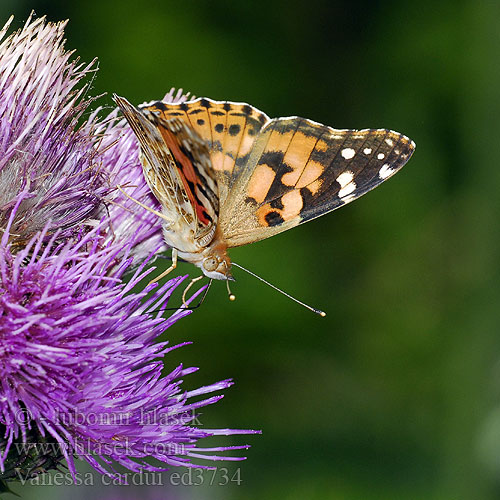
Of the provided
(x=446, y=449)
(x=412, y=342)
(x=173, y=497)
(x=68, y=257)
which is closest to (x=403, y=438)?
(x=446, y=449)

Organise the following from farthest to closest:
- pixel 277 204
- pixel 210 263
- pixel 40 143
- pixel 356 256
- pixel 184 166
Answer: pixel 356 256 → pixel 277 204 → pixel 210 263 → pixel 184 166 → pixel 40 143

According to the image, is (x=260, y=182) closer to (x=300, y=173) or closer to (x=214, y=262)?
(x=300, y=173)

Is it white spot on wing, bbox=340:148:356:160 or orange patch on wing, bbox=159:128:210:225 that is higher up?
white spot on wing, bbox=340:148:356:160

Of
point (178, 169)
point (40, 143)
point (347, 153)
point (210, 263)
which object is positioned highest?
point (347, 153)

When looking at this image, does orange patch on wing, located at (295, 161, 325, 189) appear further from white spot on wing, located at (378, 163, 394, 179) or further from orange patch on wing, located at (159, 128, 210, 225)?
orange patch on wing, located at (159, 128, 210, 225)

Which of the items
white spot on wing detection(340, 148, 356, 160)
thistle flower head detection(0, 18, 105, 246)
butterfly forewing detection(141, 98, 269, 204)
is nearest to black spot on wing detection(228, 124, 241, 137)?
butterfly forewing detection(141, 98, 269, 204)

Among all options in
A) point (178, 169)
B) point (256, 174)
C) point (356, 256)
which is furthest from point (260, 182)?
point (356, 256)

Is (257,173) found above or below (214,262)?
above

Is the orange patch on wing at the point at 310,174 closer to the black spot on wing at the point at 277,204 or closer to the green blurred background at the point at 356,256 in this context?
the black spot on wing at the point at 277,204
